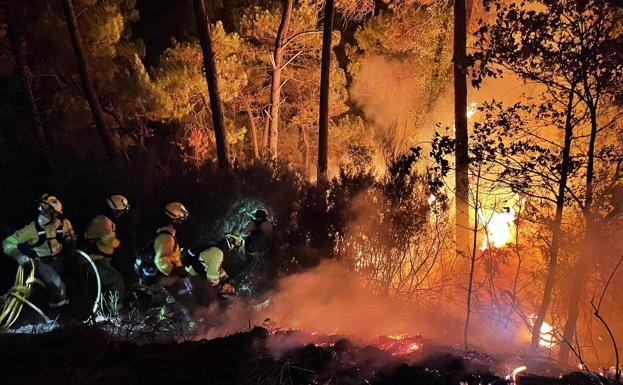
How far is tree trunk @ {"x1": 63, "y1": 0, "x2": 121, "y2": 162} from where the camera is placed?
13.2 metres

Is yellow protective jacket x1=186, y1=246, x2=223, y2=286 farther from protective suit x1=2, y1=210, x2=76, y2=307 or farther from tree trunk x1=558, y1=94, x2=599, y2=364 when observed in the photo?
tree trunk x1=558, y1=94, x2=599, y2=364

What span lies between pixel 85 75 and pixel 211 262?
29.1 feet

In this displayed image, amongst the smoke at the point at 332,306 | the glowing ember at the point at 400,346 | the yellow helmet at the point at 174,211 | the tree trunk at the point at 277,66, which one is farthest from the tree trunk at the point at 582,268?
the tree trunk at the point at 277,66

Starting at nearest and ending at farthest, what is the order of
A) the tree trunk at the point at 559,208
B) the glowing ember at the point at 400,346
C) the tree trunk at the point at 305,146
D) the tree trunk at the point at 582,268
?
the glowing ember at the point at 400,346 < the tree trunk at the point at 559,208 < the tree trunk at the point at 582,268 < the tree trunk at the point at 305,146

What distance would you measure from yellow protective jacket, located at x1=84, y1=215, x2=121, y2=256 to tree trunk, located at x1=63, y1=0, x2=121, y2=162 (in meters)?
5.77

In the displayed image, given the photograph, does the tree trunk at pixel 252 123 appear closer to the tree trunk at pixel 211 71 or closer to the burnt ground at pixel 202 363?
the tree trunk at pixel 211 71

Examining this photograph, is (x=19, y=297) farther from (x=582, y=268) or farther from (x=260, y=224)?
(x=582, y=268)

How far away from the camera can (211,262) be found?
24.2 feet

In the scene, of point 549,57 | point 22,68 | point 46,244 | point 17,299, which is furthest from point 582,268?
point 22,68

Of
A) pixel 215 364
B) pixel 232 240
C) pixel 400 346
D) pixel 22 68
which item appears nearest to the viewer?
pixel 215 364

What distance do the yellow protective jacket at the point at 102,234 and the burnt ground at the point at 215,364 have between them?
7.41 ft

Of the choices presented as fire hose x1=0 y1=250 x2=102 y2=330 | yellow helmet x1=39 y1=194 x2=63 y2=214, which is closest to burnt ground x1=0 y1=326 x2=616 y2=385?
fire hose x1=0 y1=250 x2=102 y2=330

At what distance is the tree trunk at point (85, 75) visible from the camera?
43.4ft

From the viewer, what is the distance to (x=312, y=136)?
25.3 meters
